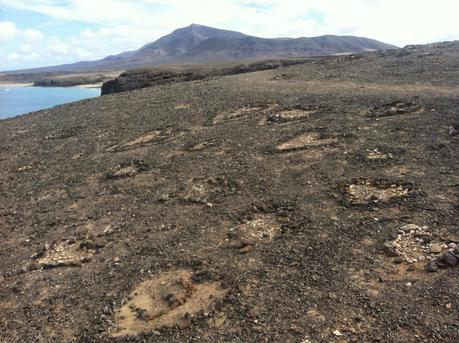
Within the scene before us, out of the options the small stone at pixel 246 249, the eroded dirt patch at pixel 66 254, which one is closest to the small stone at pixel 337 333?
the small stone at pixel 246 249

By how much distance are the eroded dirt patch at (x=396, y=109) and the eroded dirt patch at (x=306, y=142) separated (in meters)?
2.31

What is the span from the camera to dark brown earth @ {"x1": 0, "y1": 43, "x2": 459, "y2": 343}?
225 inches

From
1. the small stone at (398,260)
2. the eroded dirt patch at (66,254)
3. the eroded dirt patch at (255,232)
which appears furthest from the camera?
the eroded dirt patch at (66,254)

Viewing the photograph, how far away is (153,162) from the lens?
11906 millimetres

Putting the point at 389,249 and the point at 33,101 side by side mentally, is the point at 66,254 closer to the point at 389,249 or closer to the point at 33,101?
the point at 389,249

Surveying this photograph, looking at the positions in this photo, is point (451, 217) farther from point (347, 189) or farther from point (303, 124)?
point (303, 124)

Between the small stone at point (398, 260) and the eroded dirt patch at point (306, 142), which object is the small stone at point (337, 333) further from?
the eroded dirt patch at point (306, 142)

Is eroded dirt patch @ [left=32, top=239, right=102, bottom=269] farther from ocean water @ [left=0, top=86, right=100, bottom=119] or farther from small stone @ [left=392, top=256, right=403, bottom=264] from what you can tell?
ocean water @ [left=0, top=86, right=100, bottom=119]

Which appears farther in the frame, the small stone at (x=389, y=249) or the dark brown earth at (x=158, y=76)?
the dark brown earth at (x=158, y=76)

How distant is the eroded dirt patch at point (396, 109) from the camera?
1315 centimetres

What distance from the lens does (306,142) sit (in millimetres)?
11734

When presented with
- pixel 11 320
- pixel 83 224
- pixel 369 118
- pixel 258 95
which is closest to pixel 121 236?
pixel 83 224

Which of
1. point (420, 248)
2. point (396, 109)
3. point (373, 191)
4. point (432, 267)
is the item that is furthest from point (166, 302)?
point (396, 109)

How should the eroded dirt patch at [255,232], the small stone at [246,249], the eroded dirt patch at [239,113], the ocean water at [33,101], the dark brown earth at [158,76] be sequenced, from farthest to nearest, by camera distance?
the ocean water at [33,101] < the dark brown earth at [158,76] < the eroded dirt patch at [239,113] < the eroded dirt patch at [255,232] < the small stone at [246,249]
